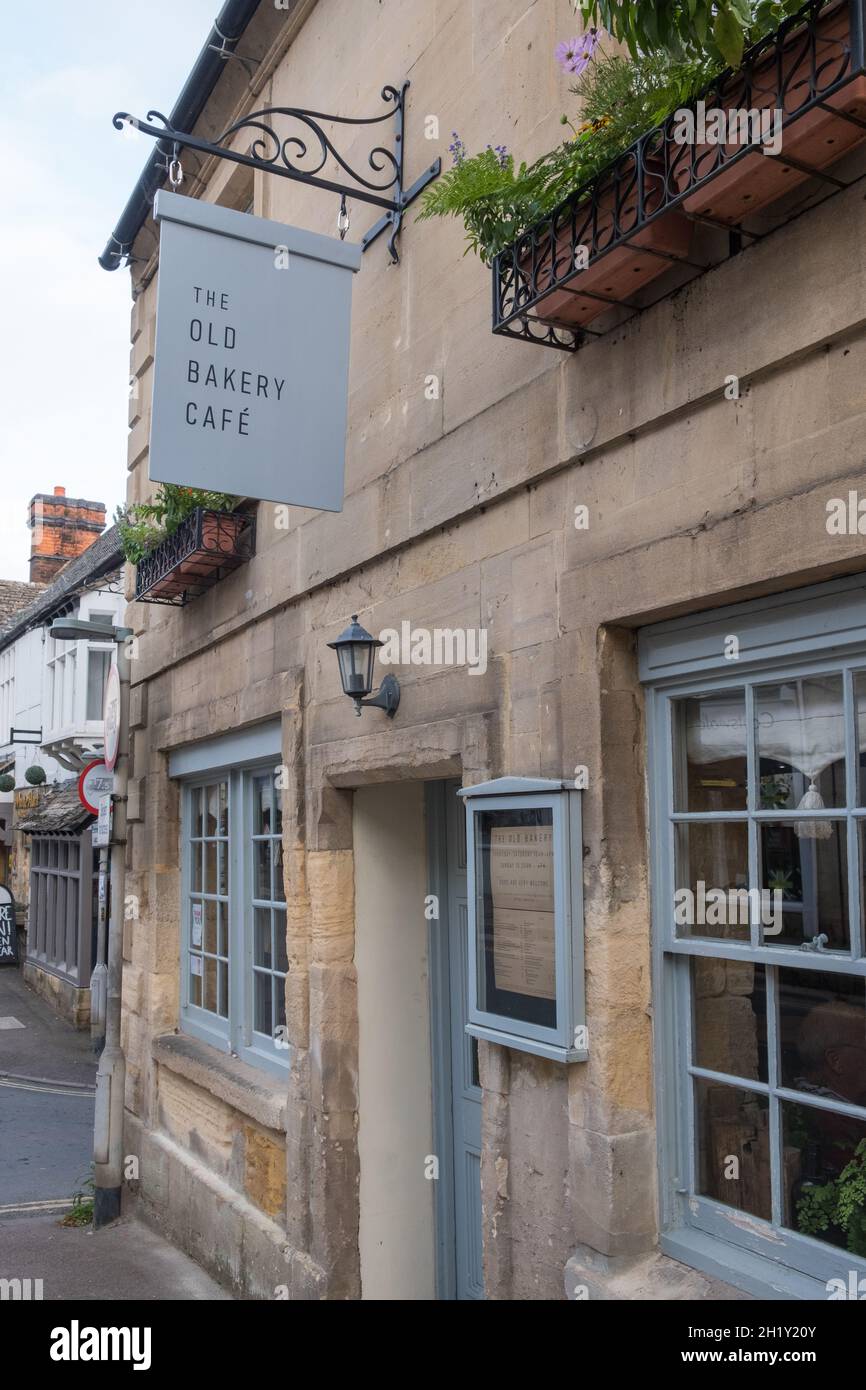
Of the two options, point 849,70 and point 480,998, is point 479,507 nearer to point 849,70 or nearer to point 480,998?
point 480,998

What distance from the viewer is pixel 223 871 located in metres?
7.25

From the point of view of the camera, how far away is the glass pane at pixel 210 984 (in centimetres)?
734

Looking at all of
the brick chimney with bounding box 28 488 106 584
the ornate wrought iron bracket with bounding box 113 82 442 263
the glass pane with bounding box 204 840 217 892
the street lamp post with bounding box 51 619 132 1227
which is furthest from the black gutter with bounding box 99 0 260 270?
the brick chimney with bounding box 28 488 106 584

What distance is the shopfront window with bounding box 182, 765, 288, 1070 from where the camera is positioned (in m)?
6.33

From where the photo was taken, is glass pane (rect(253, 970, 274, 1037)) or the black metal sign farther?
the black metal sign

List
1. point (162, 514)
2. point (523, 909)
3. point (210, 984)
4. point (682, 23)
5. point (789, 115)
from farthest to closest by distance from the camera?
1. point (210, 984)
2. point (162, 514)
3. point (523, 909)
4. point (789, 115)
5. point (682, 23)

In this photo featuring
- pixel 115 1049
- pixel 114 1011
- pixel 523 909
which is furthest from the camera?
pixel 114 1011

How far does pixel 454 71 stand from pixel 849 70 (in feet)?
8.92

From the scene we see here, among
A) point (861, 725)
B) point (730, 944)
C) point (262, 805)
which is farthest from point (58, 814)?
point (861, 725)

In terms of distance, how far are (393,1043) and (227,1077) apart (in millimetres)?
1473

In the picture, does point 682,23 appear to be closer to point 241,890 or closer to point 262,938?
point 262,938

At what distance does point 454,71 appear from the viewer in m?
4.74

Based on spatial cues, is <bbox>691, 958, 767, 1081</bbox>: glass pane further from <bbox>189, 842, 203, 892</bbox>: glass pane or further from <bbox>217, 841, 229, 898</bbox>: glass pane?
<bbox>189, 842, 203, 892</bbox>: glass pane

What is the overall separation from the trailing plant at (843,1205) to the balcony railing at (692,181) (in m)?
2.28
